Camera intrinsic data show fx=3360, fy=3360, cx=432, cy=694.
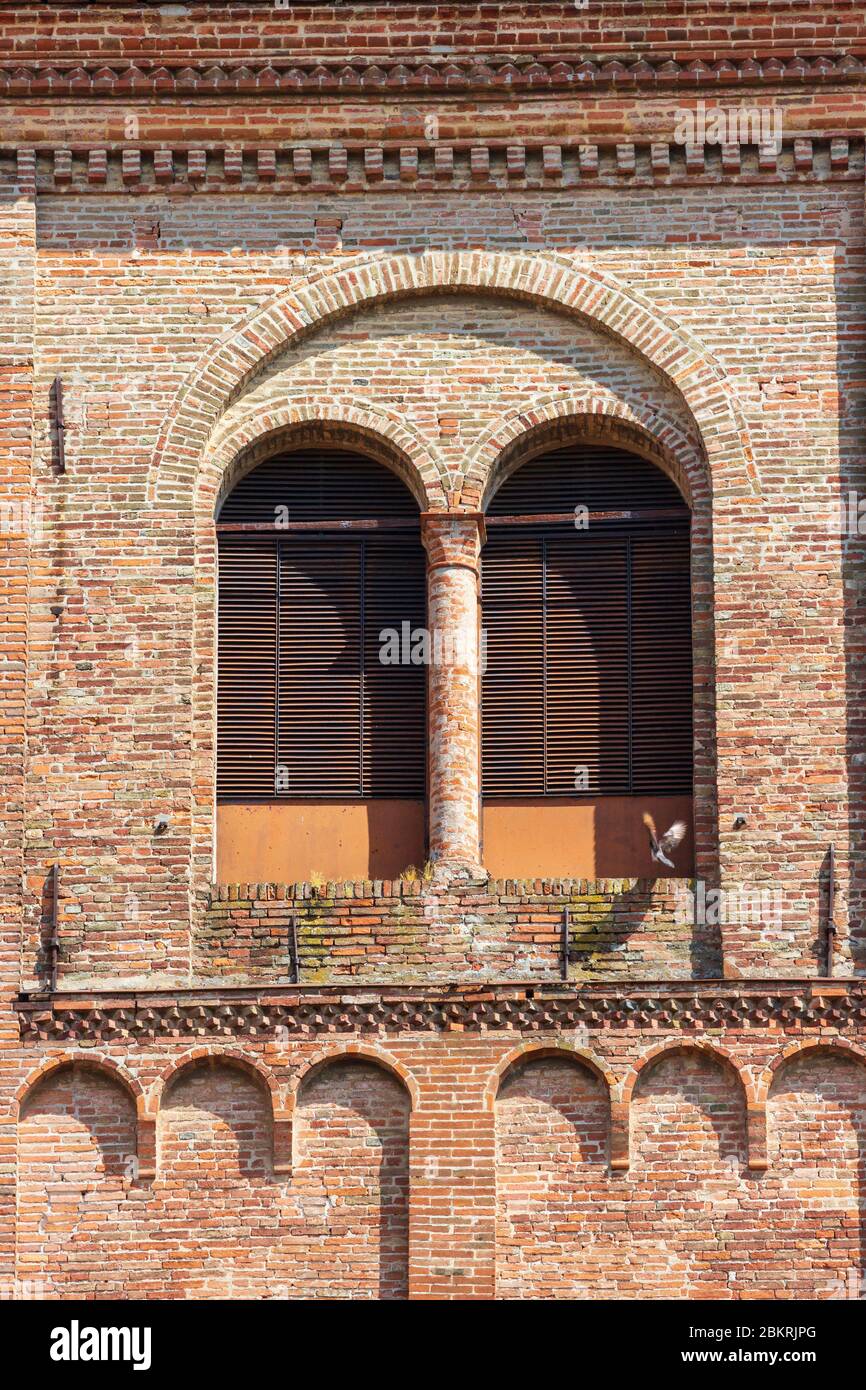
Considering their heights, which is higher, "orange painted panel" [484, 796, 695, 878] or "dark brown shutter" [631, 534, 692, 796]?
"dark brown shutter" [631, 534, 692, 796]

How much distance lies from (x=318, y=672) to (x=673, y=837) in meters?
2.69

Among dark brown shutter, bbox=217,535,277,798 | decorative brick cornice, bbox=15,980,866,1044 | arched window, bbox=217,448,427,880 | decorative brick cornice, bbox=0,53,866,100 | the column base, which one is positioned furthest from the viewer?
decorative brick cornice, bbox=0,53,866,100

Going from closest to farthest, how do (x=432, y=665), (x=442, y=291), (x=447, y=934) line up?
(x=447, y=934) → (x=432, y=665) → (x=442, y=291)

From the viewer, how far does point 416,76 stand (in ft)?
76.1

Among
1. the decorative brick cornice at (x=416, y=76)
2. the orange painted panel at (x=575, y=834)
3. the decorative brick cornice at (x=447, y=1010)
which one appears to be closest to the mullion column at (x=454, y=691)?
the orange painted panel at (x=575, y=834)

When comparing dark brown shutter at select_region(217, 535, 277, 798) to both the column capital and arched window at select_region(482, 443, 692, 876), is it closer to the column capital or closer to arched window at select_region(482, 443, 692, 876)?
the column capital

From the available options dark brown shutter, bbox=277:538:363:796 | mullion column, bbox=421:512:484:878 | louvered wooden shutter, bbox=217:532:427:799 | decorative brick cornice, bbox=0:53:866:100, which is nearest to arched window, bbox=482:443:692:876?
mullion column, bbox=421:512:484:878

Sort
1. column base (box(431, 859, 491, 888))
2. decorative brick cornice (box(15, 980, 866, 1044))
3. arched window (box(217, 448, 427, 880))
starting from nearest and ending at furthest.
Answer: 1. decorative brick cornice (box(15, 980, 866, 1044))
2. column base (box(431, 859, 491, 888))
3. arched window (box(217, 448, 427, 880))

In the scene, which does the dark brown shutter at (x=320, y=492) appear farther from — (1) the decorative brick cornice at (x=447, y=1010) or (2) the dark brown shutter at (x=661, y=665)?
(1) the decorative brick cornice at (x=447, y=1010)

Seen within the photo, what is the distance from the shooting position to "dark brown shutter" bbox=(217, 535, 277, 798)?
22.6 m

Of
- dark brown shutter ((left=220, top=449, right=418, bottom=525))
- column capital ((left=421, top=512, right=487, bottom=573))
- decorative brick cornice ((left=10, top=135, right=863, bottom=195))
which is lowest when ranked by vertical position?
column capital ((left=421, top=512, right=487, bottom=573))

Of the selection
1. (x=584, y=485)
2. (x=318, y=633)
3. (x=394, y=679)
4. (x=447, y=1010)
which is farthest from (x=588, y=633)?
(x=447, y=1010)

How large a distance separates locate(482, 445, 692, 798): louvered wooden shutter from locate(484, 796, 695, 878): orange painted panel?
0.10 m

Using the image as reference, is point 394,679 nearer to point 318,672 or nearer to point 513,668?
point 318,672
